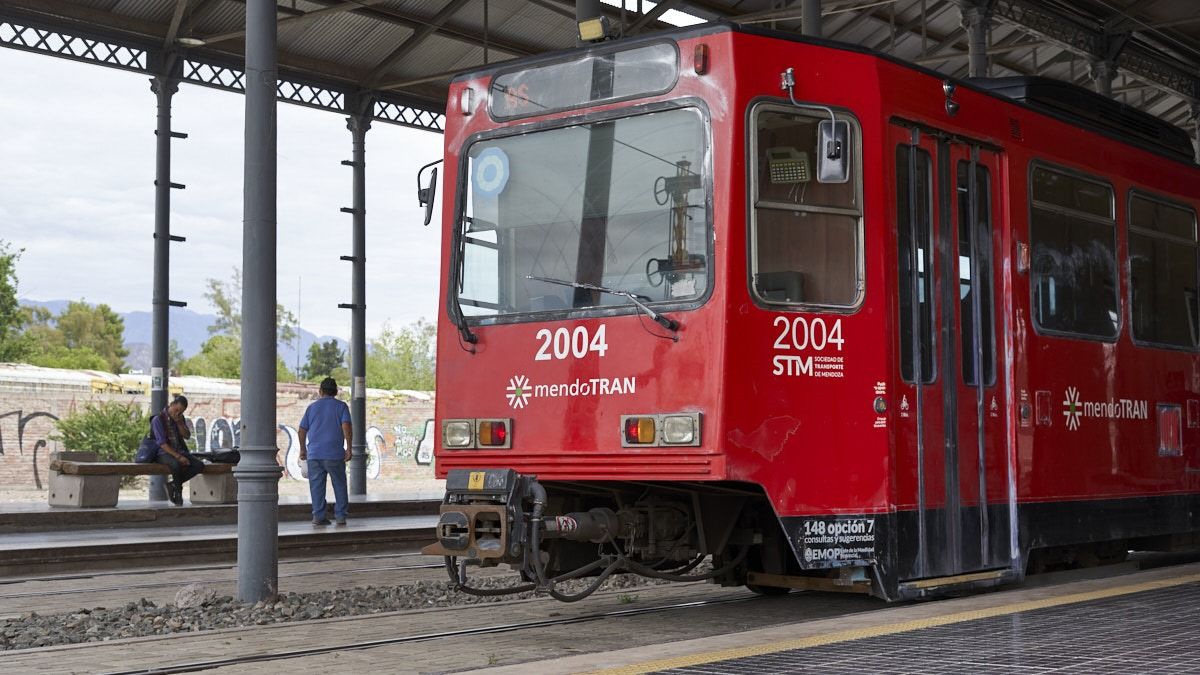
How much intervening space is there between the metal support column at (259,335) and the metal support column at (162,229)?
10.5 meters

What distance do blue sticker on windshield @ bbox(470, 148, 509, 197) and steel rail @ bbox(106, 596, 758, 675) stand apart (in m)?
2.63

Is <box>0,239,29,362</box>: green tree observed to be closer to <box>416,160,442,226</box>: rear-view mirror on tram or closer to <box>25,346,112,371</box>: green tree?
<box>25,346,112,371</box>: green tree

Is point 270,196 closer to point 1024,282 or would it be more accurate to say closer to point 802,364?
point 802,364

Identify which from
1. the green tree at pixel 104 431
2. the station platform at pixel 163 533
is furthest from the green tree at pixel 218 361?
the station platform at pixel 163 533

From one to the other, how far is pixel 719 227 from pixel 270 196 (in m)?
3.94

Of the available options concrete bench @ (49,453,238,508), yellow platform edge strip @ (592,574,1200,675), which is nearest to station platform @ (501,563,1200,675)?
yellow platform edge strip @ (592,574,1200,675)

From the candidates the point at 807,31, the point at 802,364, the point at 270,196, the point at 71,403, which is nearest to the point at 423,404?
the point at 71,403

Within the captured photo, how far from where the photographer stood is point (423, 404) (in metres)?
43.3

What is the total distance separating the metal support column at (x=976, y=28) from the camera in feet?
67.1

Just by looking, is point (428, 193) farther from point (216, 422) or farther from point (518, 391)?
point (216, 422)

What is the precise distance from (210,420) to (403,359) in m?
46.8

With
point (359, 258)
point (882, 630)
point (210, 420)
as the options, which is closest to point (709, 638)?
point (882, 630)

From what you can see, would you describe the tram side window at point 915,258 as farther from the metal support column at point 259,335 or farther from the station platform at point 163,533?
the station platform at point 163,533

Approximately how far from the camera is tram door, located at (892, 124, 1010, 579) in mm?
8438
